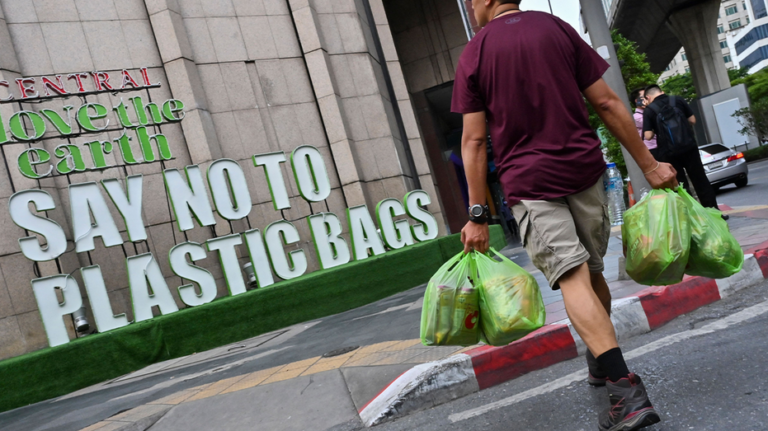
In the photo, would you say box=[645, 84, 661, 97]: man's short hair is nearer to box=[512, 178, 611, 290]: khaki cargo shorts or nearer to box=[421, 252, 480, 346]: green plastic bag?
box=[512, 178, 611, 290]: khaki cargo shorts

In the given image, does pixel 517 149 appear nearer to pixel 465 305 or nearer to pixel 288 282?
pixel 465 305

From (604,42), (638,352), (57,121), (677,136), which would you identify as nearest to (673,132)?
(677,136)

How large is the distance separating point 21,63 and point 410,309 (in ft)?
28.4

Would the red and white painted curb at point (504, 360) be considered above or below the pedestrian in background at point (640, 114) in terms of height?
below

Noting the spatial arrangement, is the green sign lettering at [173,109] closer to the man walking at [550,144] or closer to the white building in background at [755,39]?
the man walking at [550,144]

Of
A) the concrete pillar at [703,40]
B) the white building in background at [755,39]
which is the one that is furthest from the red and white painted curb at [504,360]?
the white building in background at [755,39]

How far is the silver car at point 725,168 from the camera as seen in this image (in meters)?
14.7

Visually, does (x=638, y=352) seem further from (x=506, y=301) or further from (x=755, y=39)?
(x=755, y=39)

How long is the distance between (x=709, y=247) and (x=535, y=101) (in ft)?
3.39

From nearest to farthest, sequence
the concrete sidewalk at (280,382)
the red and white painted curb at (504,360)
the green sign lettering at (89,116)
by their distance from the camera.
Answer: the red and white painted curb at (504,360) → the concrete sidewalk at (280,382) → the green sign lettering at (89,116)

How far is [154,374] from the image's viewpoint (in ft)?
24.0

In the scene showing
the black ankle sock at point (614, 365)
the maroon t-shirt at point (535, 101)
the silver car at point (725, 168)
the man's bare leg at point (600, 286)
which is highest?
the maroon t-shirt at point (535, 101)

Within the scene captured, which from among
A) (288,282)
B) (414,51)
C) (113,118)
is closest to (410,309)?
(288,282)

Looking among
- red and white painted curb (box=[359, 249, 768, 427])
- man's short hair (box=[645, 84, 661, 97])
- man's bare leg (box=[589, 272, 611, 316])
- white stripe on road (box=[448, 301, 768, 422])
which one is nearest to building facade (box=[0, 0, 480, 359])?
man's short hair (box=[645, 84, 661, 97])
